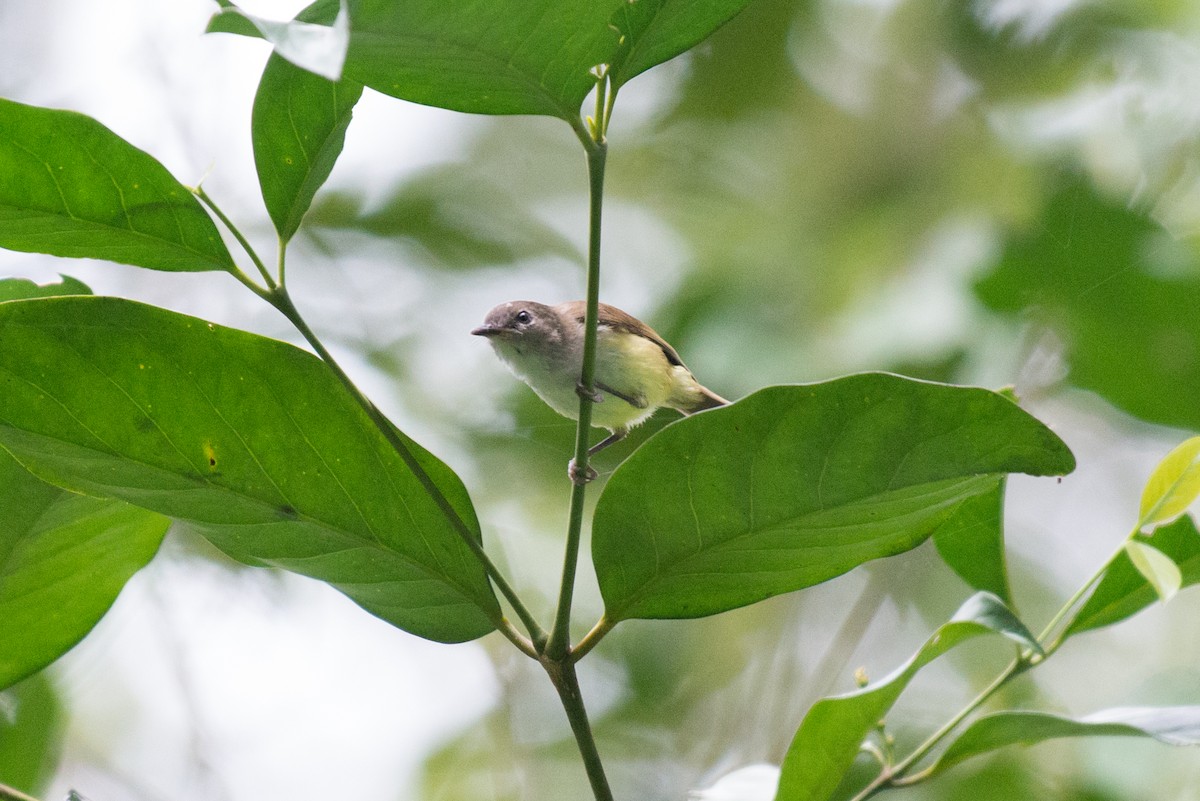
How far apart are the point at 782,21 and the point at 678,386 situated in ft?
11.0

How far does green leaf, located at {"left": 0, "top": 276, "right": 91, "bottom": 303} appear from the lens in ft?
4.59

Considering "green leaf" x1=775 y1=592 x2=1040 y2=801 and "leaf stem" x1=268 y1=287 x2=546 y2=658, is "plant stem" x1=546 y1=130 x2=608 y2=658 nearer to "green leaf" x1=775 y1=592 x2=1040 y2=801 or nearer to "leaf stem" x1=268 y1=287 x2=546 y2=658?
"leaf stem" x1=268 y1=287 x2=546 y2=658

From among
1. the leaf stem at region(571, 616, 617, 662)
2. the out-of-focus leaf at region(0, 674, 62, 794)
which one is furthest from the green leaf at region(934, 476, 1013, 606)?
the out-of-focus leaf at region(0, 674, 62, 794)

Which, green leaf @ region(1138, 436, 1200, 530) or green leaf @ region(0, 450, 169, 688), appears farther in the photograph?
green leaf @ region(0, 450, 169, 688)

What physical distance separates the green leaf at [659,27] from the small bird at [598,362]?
1473 millimetres

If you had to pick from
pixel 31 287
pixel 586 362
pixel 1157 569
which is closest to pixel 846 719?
pixel 1157 569

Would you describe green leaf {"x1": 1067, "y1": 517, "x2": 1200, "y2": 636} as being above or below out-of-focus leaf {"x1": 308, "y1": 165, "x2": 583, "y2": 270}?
below

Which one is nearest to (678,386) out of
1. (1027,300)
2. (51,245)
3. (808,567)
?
(1027,300)

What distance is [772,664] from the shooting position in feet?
15.8

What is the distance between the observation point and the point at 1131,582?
1421 millimetres

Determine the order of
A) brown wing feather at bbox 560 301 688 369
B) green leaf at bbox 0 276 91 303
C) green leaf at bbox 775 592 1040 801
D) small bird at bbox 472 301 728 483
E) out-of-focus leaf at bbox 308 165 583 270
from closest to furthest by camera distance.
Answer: green leaf at bbox 775 592 1040 801 → green leaf at bbox 0 276 91 303 → small bird at bbox 472 301 728 483 → brown wing feather at bbox 560 301 688 369 → out-of-focus leaf at bbox 308 165 583 270

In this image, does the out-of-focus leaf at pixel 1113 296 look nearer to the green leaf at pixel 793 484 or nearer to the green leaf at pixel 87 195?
the green leaf at pixel 793 484

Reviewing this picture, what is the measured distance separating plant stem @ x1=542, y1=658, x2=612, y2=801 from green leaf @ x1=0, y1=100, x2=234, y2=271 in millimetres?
→ 552

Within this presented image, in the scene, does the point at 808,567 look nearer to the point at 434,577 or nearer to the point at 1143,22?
the point at 434,577
